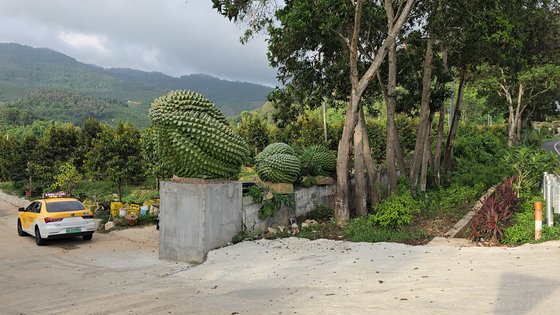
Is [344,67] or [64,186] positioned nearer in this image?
[344,67]

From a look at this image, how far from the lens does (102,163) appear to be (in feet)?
62.2

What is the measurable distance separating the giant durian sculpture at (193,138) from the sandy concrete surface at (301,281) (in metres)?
1.92

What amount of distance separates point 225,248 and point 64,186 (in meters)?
16.9

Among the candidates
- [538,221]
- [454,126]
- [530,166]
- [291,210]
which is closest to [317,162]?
[291,210]

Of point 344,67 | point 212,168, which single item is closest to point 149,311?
point 212,168

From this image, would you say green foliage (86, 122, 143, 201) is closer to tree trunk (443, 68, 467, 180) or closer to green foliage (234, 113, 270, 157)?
green foliage (234, 113, 270, 157)

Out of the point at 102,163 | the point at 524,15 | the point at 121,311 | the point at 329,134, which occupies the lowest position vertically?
the point at 121,311

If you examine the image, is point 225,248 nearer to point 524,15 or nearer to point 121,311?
point 121,311

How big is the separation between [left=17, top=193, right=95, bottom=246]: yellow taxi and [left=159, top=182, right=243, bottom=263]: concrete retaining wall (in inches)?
168

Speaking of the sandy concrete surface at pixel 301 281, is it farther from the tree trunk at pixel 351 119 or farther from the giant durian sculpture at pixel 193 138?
the tree trunk at pixel 351 119

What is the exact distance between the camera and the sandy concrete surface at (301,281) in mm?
4316

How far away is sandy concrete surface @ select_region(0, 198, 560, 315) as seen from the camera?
4316mm

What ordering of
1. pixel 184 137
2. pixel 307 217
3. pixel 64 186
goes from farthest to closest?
1. pixel 64 186
2. pixel 307 217
3. pixel 184 137

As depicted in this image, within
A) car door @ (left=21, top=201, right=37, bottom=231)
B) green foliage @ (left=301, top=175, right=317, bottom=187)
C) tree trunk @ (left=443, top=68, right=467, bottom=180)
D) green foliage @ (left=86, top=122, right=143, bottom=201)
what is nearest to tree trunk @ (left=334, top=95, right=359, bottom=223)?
green foliage @ (left=301, top=175, right=317, bottom=187)
